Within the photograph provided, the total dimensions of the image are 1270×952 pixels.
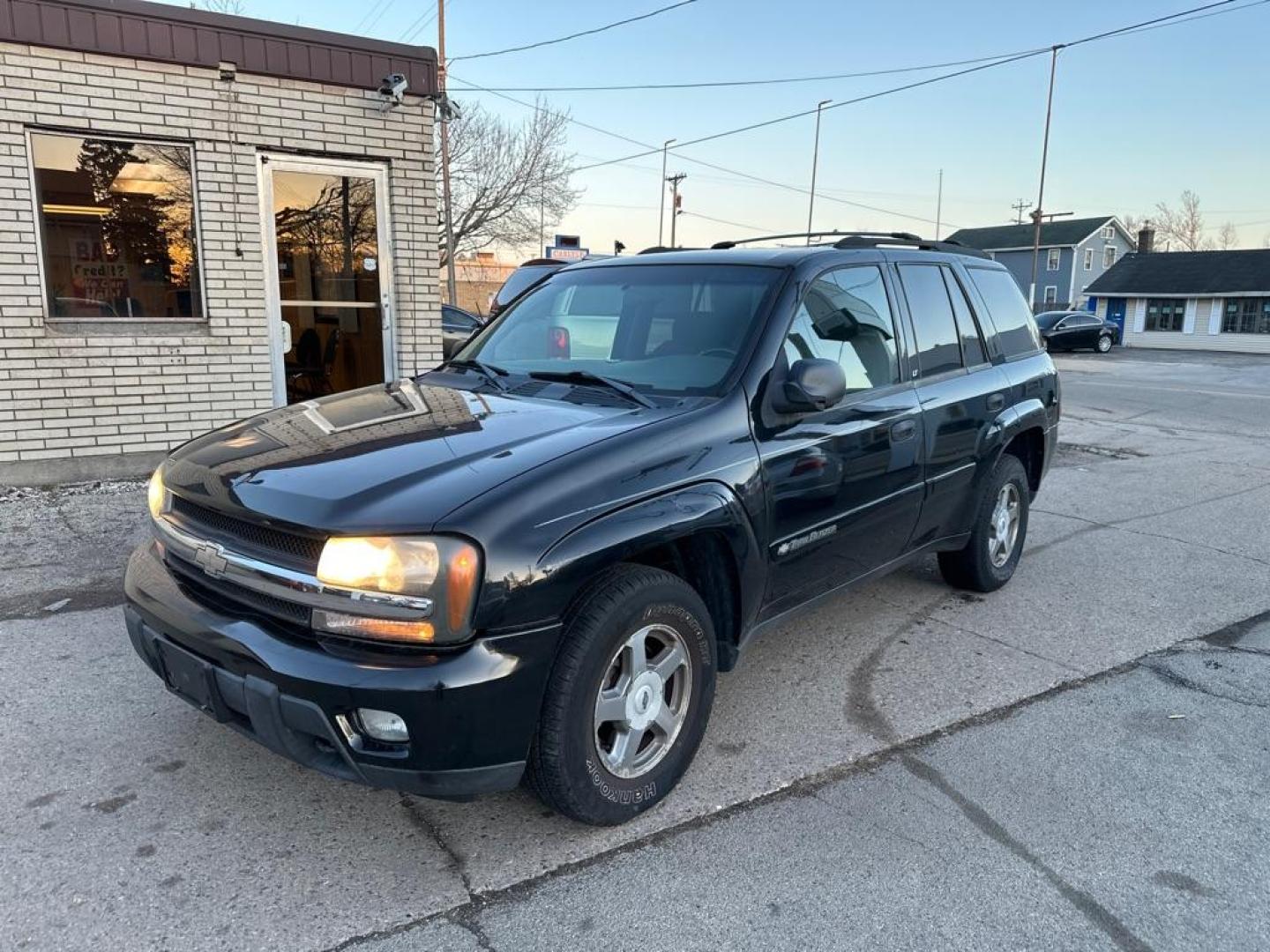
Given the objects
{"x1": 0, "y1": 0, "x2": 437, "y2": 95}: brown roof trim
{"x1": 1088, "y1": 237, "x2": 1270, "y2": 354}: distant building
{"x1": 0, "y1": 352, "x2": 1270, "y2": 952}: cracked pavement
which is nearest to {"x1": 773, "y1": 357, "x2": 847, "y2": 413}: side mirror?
{"x1": 0, "y1": 352, "x2": 1270, "y2": 952}: cracked pavement

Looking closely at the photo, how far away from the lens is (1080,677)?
13.4 feet

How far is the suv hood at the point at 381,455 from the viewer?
2.43 meters

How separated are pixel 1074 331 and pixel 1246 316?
17307mm

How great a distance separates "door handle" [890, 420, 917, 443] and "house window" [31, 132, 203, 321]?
5900 mm

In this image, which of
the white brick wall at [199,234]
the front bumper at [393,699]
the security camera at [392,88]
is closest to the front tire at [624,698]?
the front bumper at [393,699]

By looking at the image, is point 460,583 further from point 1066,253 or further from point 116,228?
point 1066,253

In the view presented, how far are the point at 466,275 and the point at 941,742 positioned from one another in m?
46.1

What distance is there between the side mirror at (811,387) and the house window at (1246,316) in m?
→ 52.3

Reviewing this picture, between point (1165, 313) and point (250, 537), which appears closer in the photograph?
point (250, 537)

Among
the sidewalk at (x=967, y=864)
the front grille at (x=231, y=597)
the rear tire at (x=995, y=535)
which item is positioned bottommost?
the sidewalk at (x=967, y=864)

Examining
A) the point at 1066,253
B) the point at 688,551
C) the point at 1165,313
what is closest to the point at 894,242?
the point at 688,551

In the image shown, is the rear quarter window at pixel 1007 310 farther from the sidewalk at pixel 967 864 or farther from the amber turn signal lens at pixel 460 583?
A: the amber turn signal lens at pixel 460 583

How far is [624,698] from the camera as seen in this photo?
277 cm

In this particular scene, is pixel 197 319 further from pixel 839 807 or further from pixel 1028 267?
pixel 1028 267
